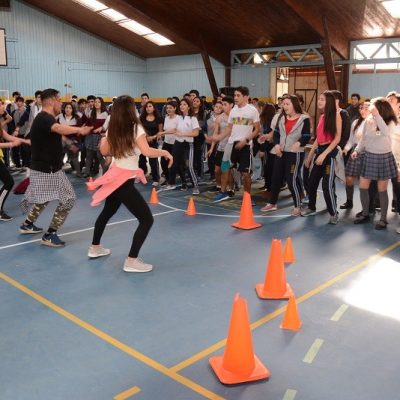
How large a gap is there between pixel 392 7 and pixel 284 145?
9.26 meters

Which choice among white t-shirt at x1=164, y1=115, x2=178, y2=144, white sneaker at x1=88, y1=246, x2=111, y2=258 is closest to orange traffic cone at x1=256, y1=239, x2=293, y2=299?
white sneaker at x1=88, y1=246, x2=111, y2=258

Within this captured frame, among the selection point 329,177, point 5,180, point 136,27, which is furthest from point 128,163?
point 136,27

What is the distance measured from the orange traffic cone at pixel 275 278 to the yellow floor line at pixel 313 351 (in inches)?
32.2

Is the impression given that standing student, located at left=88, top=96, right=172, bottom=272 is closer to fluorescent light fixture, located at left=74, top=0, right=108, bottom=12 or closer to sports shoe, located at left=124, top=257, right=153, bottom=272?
sports shoe, located at left=124, top=257, right=153, bottom=272

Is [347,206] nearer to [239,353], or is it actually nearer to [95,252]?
[95,252]

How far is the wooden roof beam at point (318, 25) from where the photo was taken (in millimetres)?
13788

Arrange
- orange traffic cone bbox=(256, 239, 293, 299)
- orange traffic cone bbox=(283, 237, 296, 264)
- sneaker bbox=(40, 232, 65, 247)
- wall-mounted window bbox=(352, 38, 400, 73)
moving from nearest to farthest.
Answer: orange traffic cone bbox=(256, 239, 293, 299), orange traffic cone bbox=(283, 237, 296, 264), sneaker bbox=(40, 232, 65, 247), wall-mounted window bbox=(352, 38, 400, 73)

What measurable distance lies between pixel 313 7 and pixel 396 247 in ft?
35.0

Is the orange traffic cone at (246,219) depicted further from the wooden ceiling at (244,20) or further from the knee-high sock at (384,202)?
the wooden ceiling at (244,20)

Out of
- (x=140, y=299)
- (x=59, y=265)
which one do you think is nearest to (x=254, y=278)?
(x=140, y=299)

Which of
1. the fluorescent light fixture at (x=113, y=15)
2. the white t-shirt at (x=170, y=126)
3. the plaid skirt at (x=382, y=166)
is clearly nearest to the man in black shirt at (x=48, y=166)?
the white t-shirt at (x=170, y=126)

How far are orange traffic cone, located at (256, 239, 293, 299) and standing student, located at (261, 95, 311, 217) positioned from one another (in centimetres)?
311

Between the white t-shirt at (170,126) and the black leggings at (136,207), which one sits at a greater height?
the white t-shirt at (170,126)

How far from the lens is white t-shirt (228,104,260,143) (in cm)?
774
